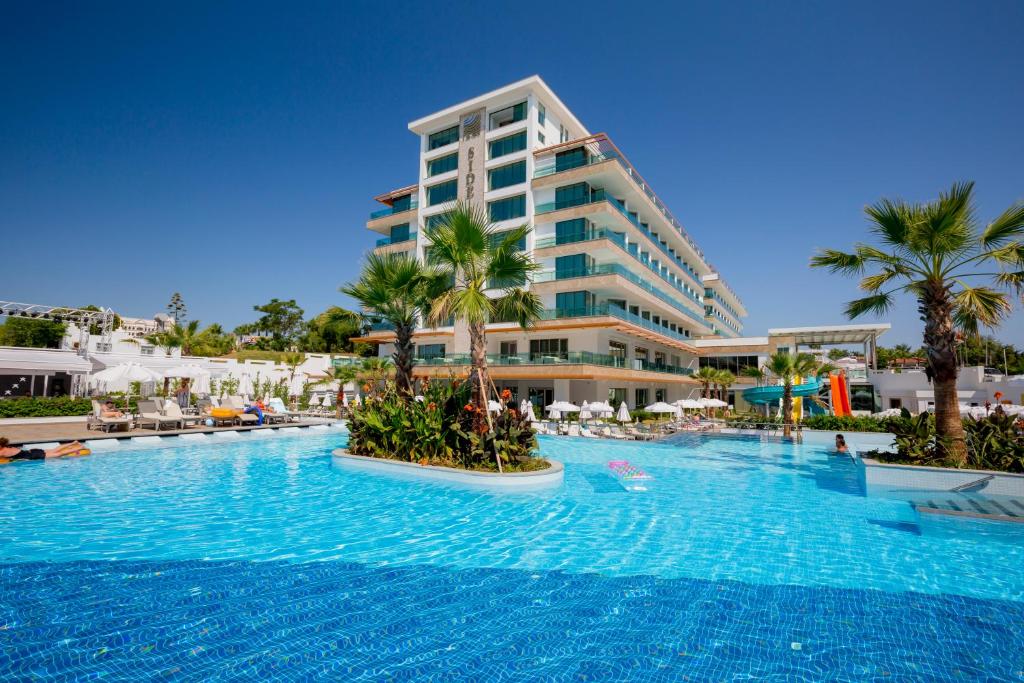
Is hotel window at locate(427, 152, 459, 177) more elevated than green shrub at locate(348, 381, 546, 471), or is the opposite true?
hotel window at locate(427, 152, 459, 177)

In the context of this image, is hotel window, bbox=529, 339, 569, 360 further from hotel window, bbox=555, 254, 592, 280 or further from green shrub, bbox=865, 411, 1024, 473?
green shrub, bbox=865, 411, 1024, 473

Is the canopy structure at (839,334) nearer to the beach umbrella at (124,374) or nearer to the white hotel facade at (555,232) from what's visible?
the white hotel facade at (555,232)

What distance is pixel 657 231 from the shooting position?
4519 centimetres

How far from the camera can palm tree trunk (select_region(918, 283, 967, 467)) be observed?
13.2m

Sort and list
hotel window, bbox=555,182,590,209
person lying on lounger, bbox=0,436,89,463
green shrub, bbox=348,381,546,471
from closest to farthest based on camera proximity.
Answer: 1. green shrub, bbox=348,381,546,471
2. person lying on lounger, bbox=0,436,89,463
3. hotel window, bbox=555,182,590,209

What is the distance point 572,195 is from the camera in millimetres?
34312

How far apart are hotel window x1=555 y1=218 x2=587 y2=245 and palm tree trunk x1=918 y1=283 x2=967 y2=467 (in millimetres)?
21314

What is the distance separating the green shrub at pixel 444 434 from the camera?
44.4ft

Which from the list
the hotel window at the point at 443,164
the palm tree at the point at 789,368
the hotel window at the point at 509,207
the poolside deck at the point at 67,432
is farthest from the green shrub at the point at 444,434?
the hotel window at the point at 443,164

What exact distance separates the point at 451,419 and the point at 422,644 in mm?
9189

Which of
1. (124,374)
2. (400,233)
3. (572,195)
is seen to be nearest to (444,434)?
(124,374)

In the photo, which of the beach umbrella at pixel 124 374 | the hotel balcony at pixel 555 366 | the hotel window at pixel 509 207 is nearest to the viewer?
the beach umbrella at pixel 124 374

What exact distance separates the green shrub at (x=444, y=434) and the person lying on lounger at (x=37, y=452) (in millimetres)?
9538

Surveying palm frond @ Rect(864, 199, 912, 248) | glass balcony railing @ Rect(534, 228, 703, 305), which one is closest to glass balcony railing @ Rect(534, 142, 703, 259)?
Answer: glass balcony railing @ Rect(534, 228, 703, 305)
